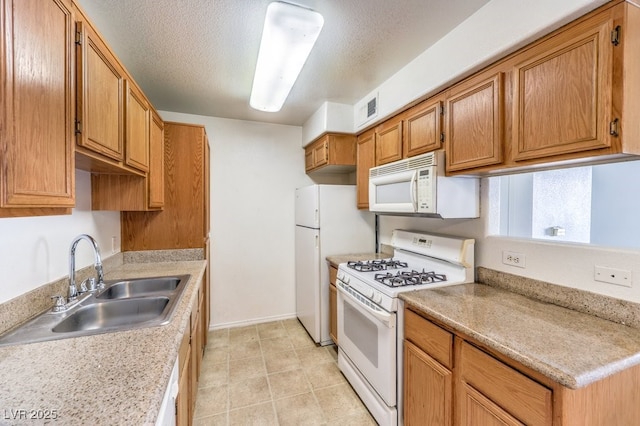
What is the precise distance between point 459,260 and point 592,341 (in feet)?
2.65

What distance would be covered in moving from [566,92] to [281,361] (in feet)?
8.85

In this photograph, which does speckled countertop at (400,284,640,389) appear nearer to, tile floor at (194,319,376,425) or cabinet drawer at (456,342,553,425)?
cabinet drawer at (456,342,553,425)

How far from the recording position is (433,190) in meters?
1.73

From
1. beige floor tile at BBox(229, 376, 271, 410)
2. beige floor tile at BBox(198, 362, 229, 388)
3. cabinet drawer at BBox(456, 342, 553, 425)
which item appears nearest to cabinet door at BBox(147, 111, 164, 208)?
beige floor tile at BBox(198, 362, 229, 388)

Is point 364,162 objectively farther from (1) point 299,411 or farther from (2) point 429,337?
(1) point 299,411

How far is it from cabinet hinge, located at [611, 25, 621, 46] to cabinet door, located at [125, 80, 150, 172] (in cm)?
220

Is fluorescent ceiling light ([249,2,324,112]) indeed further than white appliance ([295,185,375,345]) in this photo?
No

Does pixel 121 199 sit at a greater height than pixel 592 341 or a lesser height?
greater

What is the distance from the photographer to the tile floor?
189cm

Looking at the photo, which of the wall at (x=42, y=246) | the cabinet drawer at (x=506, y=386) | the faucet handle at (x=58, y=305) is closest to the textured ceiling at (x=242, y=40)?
the wall at (x=42, y=246)

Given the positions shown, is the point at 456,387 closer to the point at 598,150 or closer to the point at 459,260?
the point at 459,260

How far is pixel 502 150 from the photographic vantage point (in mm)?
1411

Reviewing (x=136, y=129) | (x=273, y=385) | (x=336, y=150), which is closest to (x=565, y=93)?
(x=336, y=150)

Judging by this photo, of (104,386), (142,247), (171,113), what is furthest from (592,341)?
(171,113)
